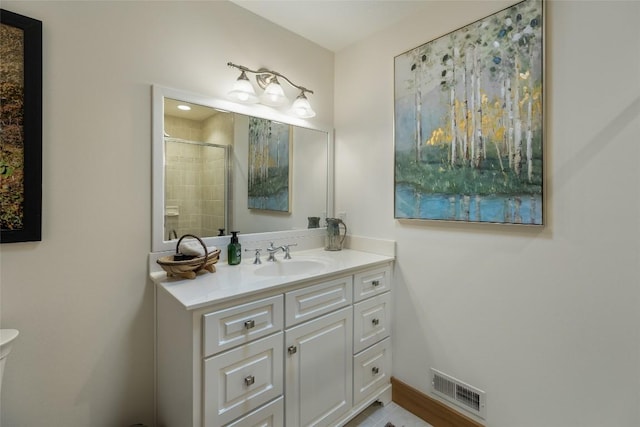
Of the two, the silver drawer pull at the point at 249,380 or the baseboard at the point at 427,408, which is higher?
the silver drawer pull at the point at 249,380

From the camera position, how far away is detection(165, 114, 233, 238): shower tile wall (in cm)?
148

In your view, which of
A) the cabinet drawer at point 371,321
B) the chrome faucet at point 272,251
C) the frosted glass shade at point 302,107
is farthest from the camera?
the frosted glass shade at point 302,107

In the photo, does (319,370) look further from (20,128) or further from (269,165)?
(20,128)

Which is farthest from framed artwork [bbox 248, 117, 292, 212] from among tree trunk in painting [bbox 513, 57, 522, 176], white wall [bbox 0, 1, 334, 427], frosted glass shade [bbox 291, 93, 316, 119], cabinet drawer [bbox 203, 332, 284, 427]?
tree trunk in painting [bbox 513, 57, 522, 176]

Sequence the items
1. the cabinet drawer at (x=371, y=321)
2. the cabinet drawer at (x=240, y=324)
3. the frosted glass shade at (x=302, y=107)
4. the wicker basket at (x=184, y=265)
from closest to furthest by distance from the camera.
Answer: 1. the cabinet drawer at (x=240, y=324)
2. the wicker basket at (x=184, y=265)
3. the cabinet drawer at (x=371, y=321)
4. the frosted glass shade at (x=302, y=107)

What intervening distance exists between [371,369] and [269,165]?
56.7 inches

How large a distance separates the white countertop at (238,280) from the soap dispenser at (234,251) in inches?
1.2

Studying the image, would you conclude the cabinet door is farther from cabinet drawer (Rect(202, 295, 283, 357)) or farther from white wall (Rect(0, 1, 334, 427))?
white wall (Rect(0, 1, 334, 427))

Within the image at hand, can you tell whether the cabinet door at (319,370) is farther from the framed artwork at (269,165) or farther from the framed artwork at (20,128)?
the framed artwork at (20,128)

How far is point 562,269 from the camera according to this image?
1.25 m

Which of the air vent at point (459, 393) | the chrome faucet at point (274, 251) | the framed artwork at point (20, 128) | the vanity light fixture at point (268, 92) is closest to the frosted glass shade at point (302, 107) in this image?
the vanity light fixture at point (268, 92)

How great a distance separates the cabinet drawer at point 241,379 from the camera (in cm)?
107

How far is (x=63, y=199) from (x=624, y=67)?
230 centimetres

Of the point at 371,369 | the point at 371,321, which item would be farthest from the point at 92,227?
the point at 371,369
